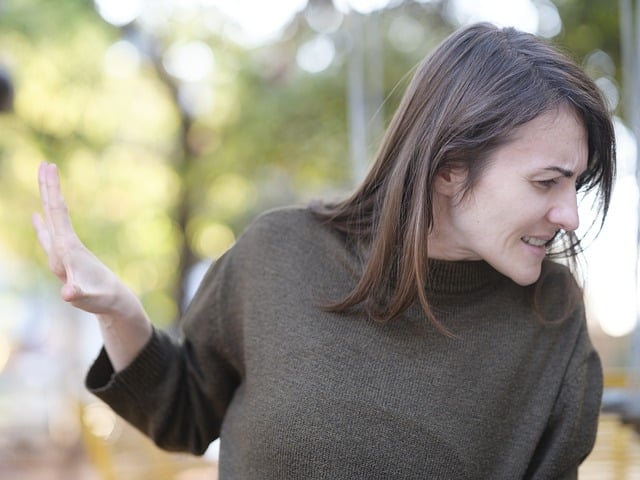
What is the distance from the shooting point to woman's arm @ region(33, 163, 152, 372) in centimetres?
118

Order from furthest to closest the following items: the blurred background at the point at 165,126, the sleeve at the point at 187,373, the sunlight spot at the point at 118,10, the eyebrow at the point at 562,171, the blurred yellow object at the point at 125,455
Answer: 1. the sunlight spot at the point at 118,10
2. the blurred background at the point at 165,126
3. the blurred yellow object at the point at 125,455
4. the sleeve at the point at 187,373
5. the eyebrow at the point at 562,171

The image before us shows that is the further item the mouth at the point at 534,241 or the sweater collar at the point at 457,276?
the sweater collar at the point at 457,276

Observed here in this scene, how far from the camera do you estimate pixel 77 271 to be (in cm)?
119

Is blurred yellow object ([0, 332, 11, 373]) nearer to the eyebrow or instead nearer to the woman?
the woman

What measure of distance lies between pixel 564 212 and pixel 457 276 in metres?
0.21

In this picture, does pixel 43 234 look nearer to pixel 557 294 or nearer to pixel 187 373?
pixel 187 373

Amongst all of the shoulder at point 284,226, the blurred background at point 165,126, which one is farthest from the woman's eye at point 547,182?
the blurred background at point 165,126

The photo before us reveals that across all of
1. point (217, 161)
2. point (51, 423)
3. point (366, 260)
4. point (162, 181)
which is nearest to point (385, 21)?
point (217, 161)

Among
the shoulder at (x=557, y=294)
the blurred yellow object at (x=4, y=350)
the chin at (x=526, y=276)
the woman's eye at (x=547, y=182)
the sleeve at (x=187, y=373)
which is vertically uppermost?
the woman's eye at (x=547, y=182)

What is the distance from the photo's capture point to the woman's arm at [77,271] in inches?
46.6

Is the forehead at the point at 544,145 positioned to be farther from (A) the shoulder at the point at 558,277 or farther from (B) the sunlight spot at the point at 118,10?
(B) the sunlight spot at the point at 118,10

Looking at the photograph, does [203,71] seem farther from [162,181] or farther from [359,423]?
[359,423]

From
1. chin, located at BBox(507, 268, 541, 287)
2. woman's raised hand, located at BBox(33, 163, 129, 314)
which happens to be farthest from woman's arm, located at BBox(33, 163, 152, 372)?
chin, located at BBox(507, 268, 541, 287)

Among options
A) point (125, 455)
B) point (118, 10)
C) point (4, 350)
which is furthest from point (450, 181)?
point (4, 350)
